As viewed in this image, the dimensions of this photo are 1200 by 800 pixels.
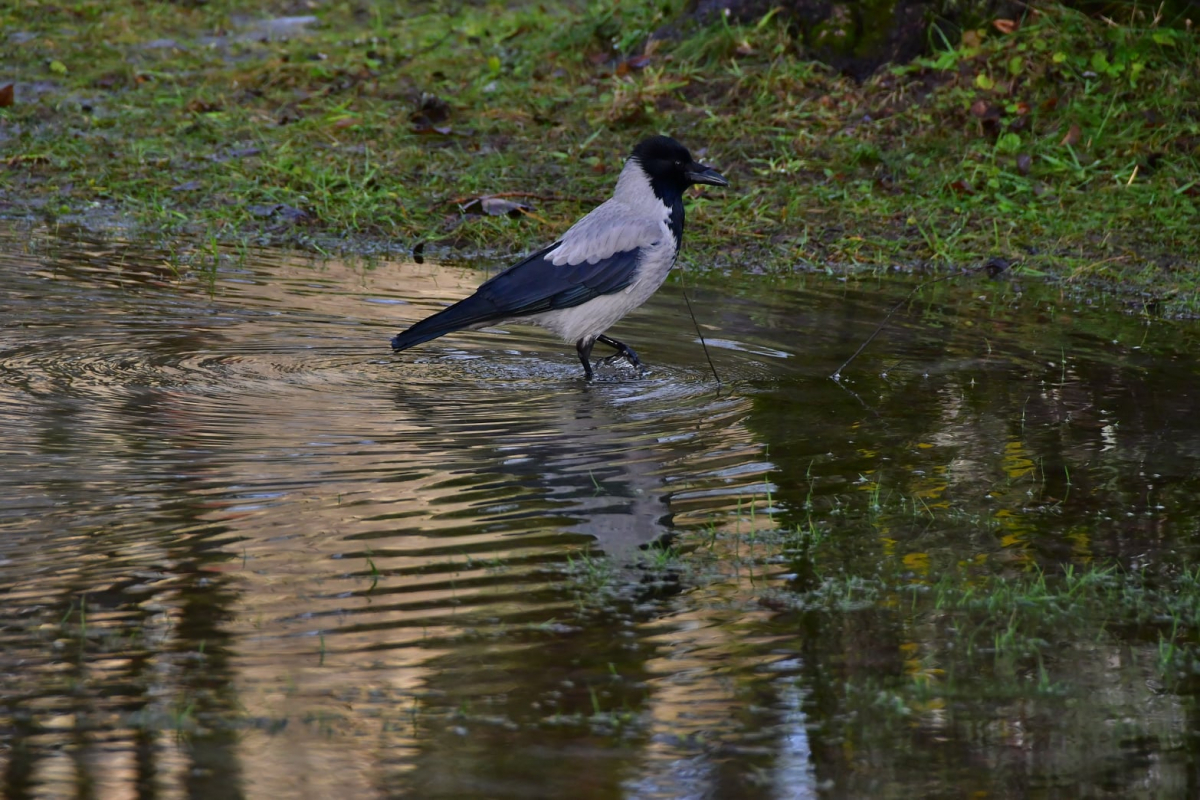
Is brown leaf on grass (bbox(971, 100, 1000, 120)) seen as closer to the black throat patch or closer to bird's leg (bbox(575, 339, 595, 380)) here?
the black throat patch

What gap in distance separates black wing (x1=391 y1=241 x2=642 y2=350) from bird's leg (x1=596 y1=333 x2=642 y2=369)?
0.96 ft

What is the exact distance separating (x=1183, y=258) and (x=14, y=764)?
8153 mm

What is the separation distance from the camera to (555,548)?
447 cm

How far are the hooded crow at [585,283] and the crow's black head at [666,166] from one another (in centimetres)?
11

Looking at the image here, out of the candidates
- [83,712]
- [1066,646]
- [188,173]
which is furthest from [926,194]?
[83,712]

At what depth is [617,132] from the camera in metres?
11.6

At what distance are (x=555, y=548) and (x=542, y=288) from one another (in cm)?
290

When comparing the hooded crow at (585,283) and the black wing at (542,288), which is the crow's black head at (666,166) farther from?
the black wing at (542,288)

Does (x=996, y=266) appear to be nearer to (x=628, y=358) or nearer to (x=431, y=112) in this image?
(x=628, y=358)

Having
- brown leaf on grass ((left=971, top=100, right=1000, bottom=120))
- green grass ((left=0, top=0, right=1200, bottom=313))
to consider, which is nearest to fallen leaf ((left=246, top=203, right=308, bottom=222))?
green grass ((left=0, top=0, right=1200, bottom=313))

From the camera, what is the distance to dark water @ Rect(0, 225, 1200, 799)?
3.25 m

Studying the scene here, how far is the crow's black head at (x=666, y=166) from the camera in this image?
7641 millimetres

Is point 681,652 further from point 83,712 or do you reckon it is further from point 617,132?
point 617,132

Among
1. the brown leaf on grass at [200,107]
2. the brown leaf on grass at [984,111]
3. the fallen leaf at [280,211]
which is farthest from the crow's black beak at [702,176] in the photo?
the brown leaf on grass at [200,107]
